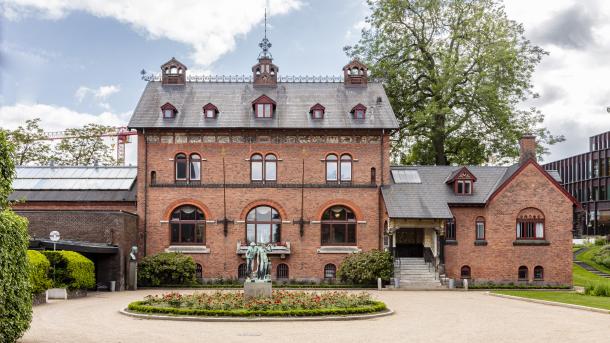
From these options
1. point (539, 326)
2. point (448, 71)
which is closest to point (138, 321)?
point (539, 326)

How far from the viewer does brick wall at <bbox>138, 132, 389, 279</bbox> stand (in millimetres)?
40312

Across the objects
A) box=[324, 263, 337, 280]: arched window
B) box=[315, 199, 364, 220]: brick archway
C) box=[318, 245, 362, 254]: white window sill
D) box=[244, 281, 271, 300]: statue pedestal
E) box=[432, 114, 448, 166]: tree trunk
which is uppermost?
box=[432, 114, 448, 166]: tree trunk

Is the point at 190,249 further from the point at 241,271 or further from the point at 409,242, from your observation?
the point at 409,242

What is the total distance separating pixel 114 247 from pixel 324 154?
506 inches

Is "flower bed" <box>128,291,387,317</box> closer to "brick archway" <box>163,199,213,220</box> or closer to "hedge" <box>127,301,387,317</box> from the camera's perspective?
"hedge" <box>127,301,387,317</box>

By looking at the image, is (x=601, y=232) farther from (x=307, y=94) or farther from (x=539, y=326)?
(x=539, y=326)

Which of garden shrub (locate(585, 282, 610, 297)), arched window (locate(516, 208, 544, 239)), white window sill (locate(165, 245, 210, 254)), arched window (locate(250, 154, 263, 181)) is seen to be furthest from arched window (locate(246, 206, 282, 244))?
garden shrub (locate(585, 282, 610, 297))

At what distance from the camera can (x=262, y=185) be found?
40.7 m

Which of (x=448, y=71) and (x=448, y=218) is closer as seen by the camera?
(x=448, y=218)

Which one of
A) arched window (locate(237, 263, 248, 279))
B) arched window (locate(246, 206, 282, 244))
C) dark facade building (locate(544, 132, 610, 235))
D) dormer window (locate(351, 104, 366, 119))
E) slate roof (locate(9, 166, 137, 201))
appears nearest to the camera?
arched window (locate(237, 263, 248, 279))

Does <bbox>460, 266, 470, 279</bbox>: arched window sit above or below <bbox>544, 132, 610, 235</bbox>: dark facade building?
below

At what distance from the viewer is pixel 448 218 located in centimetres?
3853

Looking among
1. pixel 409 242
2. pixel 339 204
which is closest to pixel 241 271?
pixel 339 204

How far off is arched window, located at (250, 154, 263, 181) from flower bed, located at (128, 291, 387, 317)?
1555 cm
